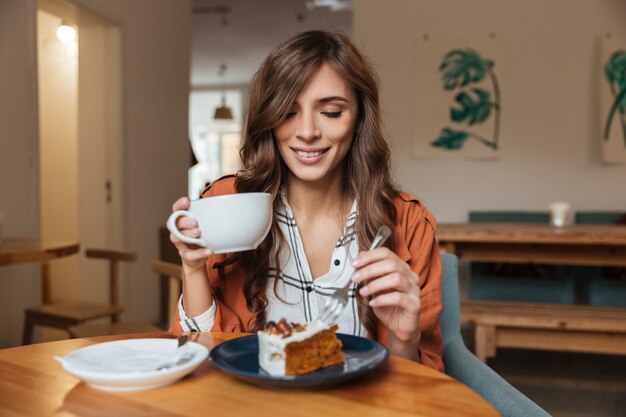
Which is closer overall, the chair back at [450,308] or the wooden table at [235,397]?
the wooden table at [235,397]

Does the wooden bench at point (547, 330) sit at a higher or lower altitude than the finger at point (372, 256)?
lower

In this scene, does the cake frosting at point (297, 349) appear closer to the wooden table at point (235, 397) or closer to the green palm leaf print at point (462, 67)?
the wooden table at point (235, 397)

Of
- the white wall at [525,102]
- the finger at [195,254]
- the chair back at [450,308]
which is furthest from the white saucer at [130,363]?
the white wall at [525,102]

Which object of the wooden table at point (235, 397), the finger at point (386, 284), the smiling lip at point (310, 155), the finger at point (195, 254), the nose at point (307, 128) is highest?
the nose at point (307, 128)

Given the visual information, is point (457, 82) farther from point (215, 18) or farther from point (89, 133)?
point (215, 18)

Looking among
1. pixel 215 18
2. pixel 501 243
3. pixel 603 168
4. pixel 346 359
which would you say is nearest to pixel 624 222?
pixel 603 168

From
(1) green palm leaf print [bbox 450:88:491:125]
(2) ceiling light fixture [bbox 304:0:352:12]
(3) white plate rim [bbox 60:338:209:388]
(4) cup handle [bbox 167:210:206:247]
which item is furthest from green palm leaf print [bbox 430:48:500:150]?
(3) white plate rim [bbox 60:338:209:388]

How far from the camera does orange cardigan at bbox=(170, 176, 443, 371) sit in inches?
45.8

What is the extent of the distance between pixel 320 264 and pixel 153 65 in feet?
12.2

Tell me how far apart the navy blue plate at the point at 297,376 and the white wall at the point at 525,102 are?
3645 mm

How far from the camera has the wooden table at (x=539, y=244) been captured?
307cm

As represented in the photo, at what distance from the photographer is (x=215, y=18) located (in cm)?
752

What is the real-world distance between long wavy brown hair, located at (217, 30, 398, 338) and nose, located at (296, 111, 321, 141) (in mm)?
36

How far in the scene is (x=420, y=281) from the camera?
120cm
